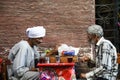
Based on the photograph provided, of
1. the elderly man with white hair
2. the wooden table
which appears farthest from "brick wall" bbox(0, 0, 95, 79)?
the wooden table

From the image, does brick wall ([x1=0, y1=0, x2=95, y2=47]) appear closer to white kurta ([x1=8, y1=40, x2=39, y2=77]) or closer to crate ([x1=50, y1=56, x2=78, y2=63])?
crate ([x1=50, y1=56, x2=78, y2=63])

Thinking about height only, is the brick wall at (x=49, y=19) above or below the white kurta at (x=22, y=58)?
above

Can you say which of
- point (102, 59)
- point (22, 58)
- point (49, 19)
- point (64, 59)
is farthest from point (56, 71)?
point (49, 19)

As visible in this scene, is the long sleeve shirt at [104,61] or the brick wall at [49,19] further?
the brick wall at [49,19]

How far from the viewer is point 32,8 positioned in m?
9.87

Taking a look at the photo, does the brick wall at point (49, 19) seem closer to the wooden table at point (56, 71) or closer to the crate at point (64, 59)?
the crate at point (64, 59)

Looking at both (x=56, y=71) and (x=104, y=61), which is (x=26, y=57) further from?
(x=104, y=61)

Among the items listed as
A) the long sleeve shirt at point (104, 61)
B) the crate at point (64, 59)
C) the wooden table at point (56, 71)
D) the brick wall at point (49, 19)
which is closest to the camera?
the wooden table at point (56, 71)

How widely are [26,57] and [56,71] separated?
0.66 metres

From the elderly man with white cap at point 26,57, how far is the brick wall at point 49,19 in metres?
1.83

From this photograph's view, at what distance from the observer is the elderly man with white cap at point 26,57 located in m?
7.81

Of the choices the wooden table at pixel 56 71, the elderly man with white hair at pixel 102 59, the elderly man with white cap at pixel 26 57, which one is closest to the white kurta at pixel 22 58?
the elderly man with white cap at pixel 26 57

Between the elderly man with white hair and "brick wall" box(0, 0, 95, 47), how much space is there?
198cm

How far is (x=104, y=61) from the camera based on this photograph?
7785mm
